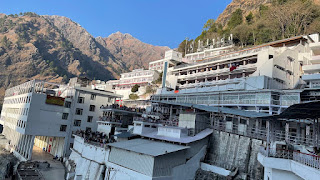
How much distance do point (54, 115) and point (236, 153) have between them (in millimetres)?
31683

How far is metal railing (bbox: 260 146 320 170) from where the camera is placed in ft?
37.3

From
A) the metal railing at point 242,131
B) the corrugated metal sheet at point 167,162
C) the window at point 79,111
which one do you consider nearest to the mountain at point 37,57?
the window at point 79,111

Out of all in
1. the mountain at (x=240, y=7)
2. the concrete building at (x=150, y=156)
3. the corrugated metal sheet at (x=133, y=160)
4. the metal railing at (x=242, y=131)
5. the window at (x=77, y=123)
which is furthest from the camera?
the mountain at (x=240, y=7)

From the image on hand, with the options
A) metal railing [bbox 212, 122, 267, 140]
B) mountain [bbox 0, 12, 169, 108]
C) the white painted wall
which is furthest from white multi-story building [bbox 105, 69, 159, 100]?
the white painted wall

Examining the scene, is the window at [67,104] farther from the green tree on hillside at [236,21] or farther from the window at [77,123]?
the green tree on hillside at [236,21]

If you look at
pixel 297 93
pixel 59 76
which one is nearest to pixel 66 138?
pixel 297 93

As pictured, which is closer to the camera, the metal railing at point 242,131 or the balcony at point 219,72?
the metal railing at point 242,131

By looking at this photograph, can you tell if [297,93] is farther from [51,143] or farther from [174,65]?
[51,143]

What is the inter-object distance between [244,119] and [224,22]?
2560 inches

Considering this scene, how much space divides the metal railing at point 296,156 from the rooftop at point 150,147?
8.56m

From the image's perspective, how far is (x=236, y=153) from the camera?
23.2 m

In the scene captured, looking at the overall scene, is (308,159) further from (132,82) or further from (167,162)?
(132,82)

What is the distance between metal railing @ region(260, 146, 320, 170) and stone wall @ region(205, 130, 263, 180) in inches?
220

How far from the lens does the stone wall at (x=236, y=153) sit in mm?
21188
